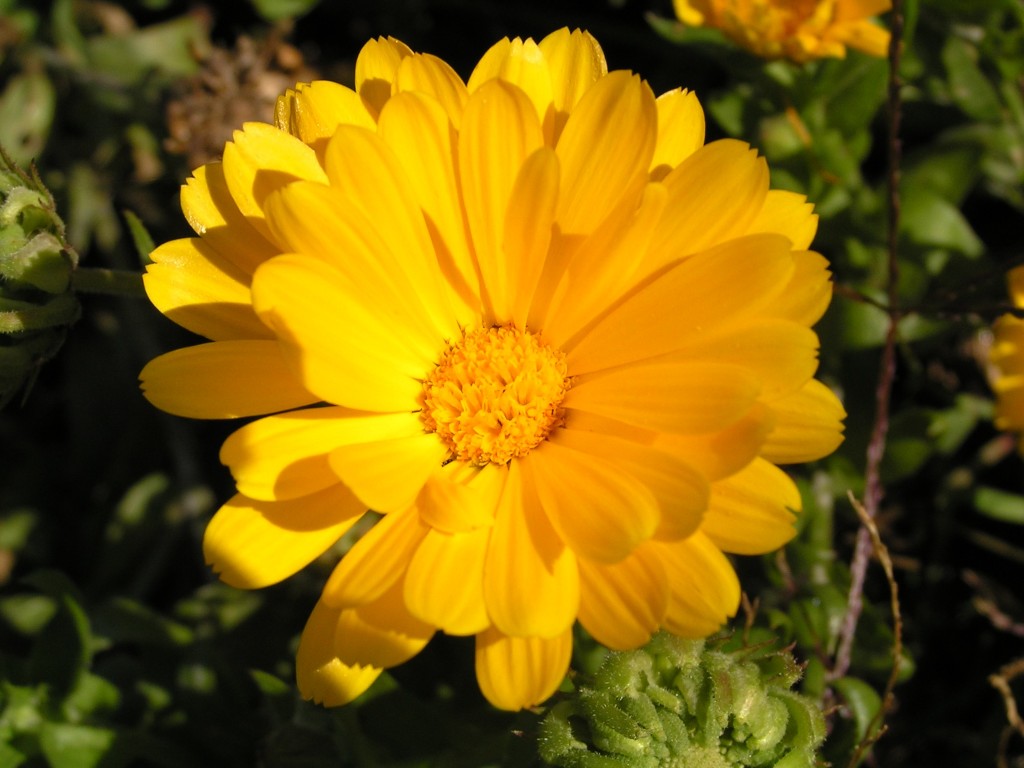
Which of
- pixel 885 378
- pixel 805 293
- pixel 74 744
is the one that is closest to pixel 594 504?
pixel 805 293

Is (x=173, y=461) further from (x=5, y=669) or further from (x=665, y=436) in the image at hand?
(x=665, y=436)

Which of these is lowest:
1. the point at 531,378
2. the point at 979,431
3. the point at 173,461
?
the point at 173,461

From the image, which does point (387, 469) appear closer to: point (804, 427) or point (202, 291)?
point (202, 291)

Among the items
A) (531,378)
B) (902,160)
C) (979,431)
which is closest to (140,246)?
(531,378)

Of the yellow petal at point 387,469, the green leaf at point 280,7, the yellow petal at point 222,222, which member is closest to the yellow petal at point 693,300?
the yellow petal at point 387,469

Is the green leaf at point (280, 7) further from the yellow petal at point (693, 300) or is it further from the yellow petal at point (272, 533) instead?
the yellow petal at point (272, 533)

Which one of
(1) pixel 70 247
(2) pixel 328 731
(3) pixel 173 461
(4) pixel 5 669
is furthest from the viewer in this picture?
(3) pixel 173 461

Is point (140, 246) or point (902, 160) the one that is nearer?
point (140, 246)
